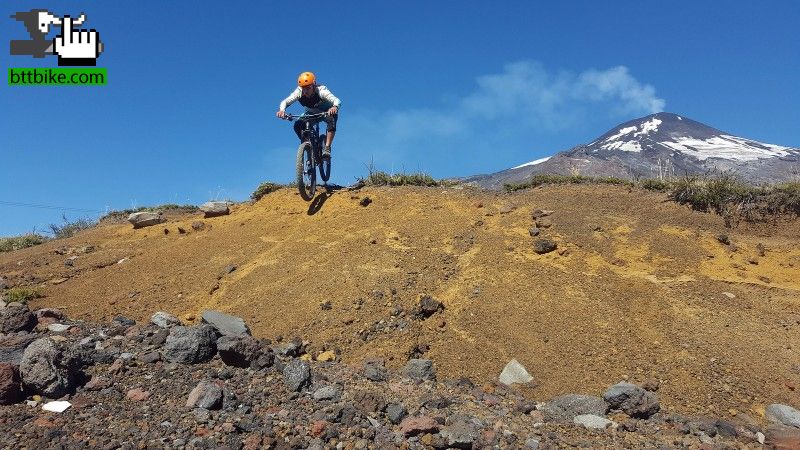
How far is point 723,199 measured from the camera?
8.16m

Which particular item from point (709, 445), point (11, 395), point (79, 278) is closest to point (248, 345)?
point (11, 395)

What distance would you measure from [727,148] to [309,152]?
3936 centimetres

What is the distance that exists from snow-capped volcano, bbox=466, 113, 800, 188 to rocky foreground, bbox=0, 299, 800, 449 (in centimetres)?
1975

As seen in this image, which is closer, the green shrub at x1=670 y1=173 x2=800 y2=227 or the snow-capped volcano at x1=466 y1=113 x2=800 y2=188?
the green shrub at x1=670 y1=173 x2=800 y2=227

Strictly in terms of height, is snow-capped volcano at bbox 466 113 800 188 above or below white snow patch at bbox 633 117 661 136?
below

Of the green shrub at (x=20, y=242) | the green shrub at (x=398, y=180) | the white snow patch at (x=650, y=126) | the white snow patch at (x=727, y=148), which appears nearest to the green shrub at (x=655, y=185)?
the green shrub at (x=398, y=180)

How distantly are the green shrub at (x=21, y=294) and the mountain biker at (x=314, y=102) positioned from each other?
4460 millimetres

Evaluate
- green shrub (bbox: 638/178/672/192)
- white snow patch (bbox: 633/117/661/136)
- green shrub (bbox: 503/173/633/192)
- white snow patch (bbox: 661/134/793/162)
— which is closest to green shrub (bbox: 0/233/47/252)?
green shrub (bbox: 503/173/633/192)

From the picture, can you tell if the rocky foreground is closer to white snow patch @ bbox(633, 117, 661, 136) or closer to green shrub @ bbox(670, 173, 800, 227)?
green shrub @ bbox(670, 173, 800, 227)

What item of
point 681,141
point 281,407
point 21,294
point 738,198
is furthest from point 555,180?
point 681,141

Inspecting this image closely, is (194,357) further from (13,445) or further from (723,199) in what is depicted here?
(723,199)

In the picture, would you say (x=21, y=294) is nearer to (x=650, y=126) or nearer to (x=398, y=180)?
(x=398, y=180)

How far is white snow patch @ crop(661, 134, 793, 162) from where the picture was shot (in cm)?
3506

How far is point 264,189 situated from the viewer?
10.6 m
